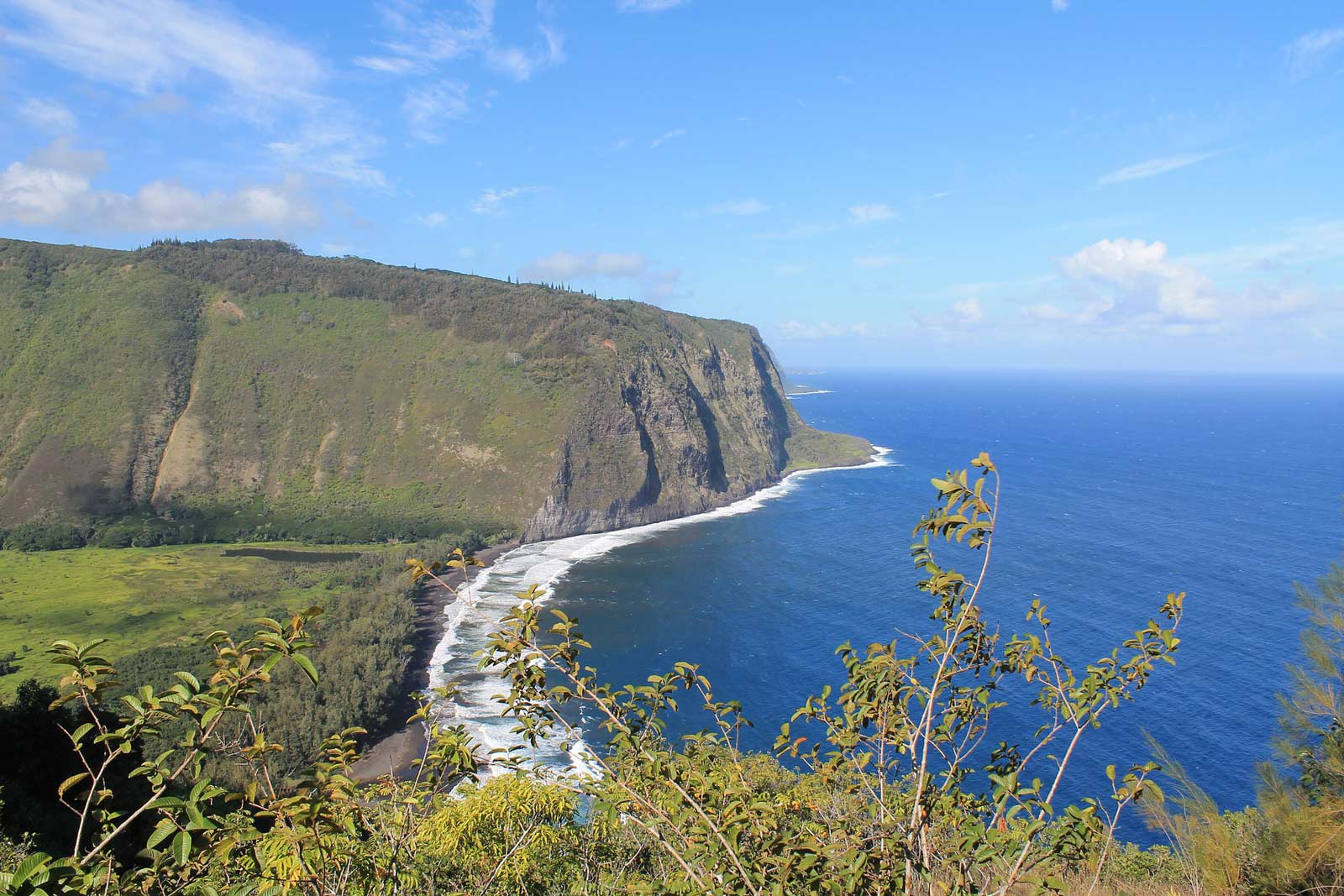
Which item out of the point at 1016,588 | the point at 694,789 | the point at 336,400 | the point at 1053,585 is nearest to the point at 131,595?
the point at 336,400

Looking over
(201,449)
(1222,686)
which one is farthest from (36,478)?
(1222,686)

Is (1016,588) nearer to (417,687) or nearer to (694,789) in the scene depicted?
(417,687)

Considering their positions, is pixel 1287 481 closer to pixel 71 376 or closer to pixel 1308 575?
pixel 1308 575

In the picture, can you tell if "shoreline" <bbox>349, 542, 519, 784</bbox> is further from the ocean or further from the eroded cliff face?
the eroded cliff face

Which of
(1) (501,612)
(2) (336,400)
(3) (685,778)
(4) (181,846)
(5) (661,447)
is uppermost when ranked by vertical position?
(4) (181,846)

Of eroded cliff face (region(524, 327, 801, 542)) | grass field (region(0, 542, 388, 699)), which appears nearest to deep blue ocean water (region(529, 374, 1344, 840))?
eroded cliff face (region(524, 327, 801, 542))

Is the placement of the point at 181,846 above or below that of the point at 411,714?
above
